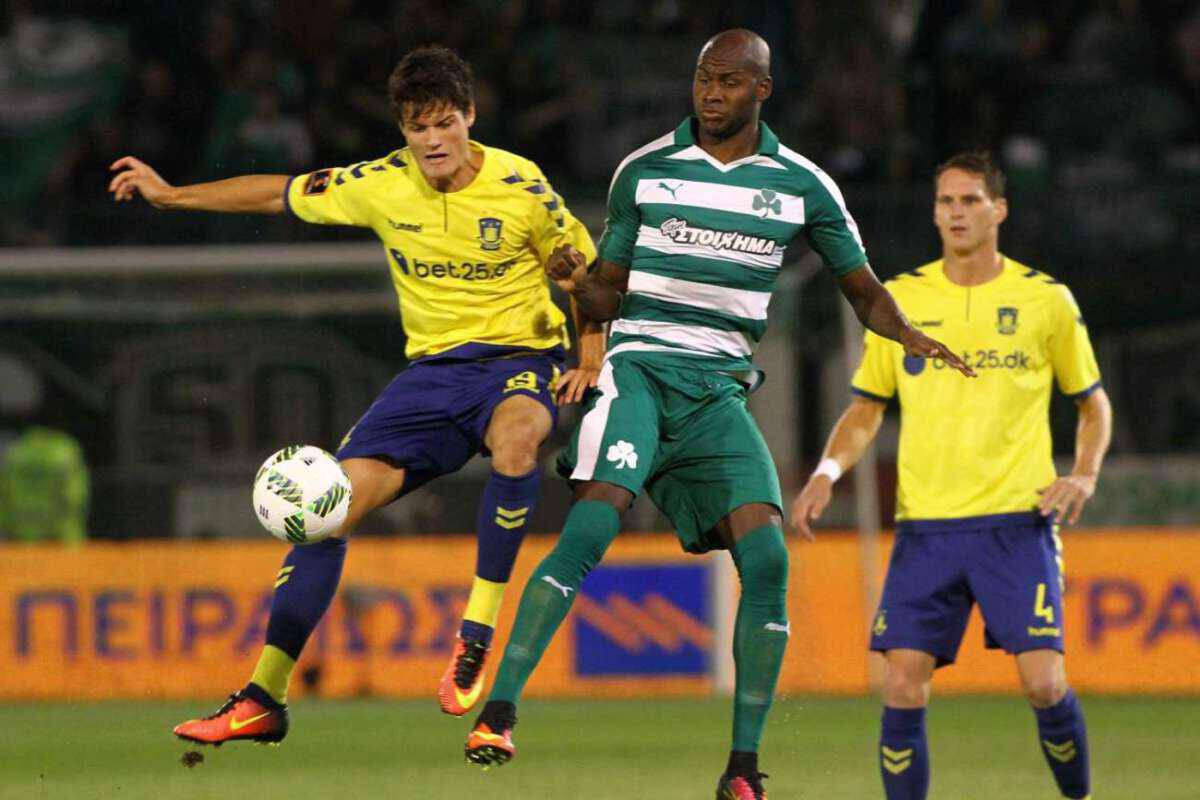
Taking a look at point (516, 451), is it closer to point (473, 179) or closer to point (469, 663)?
point (469, 663)

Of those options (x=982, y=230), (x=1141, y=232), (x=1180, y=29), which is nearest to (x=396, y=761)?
(x=982, y=230)

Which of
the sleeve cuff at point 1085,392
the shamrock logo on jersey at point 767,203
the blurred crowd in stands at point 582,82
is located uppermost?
the blurred crowd in stands at point 582,82

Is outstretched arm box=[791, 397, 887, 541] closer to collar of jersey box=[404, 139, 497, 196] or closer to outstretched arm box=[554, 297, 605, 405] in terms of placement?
outstretched arm box=[554, 297, 605, 405]

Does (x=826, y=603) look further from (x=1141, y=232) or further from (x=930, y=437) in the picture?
(x=930, y=437)

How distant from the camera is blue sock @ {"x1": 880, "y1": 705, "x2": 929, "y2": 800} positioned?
23.4ft

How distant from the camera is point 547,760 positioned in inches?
404

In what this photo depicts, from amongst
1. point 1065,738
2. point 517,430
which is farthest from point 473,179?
point 1065,738

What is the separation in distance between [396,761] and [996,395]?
4.05 metres

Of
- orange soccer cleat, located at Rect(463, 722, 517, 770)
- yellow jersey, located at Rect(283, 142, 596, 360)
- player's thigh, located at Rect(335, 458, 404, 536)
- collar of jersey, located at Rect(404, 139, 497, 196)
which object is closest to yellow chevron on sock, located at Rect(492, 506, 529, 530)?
player's thigh, located at Rect(335, 458, 404, 536)

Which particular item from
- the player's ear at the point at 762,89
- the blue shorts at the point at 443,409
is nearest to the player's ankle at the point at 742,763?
the blue shorts at the point at 443,409

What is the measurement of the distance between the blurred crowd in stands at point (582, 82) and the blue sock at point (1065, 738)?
8.21m

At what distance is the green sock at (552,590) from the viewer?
238 inches

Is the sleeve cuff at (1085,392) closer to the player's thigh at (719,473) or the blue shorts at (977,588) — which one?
the blue shorts at (977,588)

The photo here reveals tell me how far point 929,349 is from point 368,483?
1.84 metres
